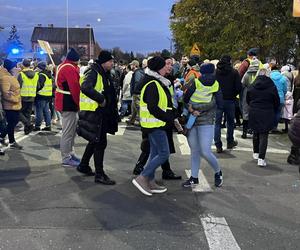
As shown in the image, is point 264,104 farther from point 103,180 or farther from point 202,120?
point 103,180

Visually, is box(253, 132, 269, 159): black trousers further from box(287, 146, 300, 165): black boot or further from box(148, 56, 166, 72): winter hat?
box(148, 56, 166, 72): winter hat

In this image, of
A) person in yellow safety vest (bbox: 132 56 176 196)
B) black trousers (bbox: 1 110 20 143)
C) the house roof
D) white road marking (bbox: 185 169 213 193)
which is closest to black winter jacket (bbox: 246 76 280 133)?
white road marking (bbox: 185 169 213 193)

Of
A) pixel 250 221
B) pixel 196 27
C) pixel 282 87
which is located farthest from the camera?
pixel 196 27

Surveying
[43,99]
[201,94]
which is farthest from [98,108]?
[43,99]

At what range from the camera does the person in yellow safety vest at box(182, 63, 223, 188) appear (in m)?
7.01

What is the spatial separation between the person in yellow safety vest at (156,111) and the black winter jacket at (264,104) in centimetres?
253

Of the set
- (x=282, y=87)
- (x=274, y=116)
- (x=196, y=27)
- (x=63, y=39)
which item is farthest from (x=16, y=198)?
(x=63, y=39)

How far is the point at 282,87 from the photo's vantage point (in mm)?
11648

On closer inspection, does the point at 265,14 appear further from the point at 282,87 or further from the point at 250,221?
the point at 250,221

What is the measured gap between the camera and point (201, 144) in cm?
700

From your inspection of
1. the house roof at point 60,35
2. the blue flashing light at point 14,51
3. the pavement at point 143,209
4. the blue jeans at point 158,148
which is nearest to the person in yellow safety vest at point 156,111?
the blue jeans at point 158,148

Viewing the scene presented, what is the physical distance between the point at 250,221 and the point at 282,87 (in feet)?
21.7

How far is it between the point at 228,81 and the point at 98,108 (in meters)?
3.87

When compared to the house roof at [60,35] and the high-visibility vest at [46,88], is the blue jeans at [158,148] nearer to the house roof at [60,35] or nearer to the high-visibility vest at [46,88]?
the high-visibility vest at [46,88]
